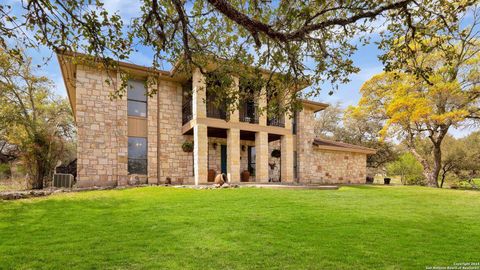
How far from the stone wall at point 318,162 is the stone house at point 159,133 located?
7.12 feet

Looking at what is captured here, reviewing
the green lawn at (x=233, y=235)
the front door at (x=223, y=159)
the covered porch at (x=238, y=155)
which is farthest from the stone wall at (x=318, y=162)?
the green lawn at (x=233, y=235)

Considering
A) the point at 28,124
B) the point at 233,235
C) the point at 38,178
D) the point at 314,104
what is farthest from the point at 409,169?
the point at 28,124

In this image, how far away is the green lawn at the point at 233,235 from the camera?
3.68 meters

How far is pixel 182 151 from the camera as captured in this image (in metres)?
15.0

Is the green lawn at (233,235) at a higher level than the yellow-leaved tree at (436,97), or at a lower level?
lower

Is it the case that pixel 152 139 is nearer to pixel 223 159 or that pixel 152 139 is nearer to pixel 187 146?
pixel 187 146

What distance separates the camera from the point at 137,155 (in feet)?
45.6

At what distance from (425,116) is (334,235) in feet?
56.9

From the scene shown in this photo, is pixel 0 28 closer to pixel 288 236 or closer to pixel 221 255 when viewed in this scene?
pixel 221 255

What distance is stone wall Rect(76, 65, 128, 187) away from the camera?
41.3ft

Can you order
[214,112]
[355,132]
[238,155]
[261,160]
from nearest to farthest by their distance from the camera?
[238,155]
[261,160]
[214,112]
[355,132]

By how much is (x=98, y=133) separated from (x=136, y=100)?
2.56 m

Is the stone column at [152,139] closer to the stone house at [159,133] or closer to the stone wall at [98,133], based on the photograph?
the stone house at [159,133]

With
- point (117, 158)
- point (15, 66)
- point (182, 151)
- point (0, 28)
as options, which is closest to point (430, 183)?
point (182, 151)
